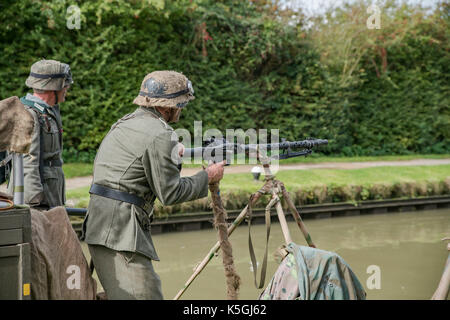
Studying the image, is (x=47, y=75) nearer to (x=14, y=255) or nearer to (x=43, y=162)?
(x=43, y=162)

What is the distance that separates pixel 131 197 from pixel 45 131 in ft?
4.76

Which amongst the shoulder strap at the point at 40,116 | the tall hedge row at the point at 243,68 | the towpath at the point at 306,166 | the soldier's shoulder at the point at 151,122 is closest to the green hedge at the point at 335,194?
the towpath at the point at 306,166

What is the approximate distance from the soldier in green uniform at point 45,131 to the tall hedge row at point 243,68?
785 cm

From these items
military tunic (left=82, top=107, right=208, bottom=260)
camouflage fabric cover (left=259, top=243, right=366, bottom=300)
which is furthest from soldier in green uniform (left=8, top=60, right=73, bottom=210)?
camouflage fabric cover (left=259, top=243, right=366, bottom=300)

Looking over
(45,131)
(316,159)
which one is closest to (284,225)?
(45,131)

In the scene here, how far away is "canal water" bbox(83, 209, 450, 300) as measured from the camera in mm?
6062

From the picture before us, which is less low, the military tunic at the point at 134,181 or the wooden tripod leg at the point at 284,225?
the military tunic at the point at 134,181

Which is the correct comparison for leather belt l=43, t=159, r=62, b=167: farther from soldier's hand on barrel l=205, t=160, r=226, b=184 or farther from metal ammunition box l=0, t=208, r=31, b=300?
metal ammunition box l=0, t=208, r=31, b=300

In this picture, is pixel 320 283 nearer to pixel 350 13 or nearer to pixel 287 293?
pixel 287 293

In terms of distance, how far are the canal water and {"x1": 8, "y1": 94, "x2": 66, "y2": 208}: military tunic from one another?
235 centimetres

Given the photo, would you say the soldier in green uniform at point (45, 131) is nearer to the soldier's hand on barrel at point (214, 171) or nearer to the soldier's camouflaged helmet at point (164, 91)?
the soldier's camouflaged helmet at point (164, 91)

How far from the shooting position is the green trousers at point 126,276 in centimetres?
266
